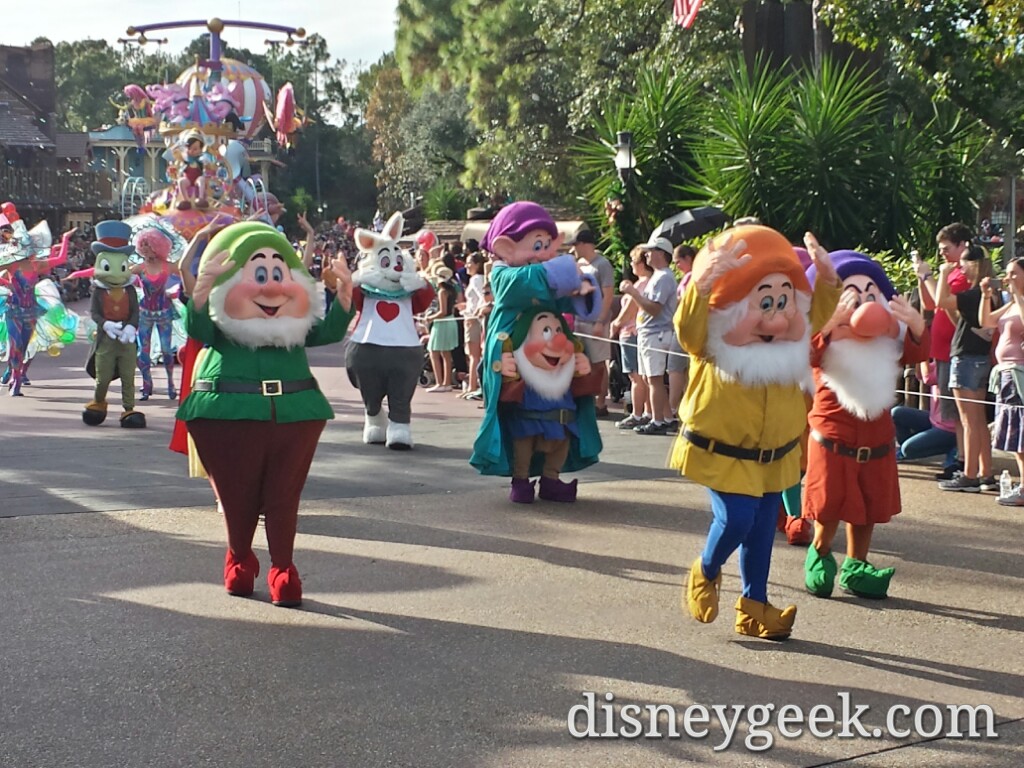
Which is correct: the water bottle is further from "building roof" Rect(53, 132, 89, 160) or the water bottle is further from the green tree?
"building roof" Rect(53, 132, 89, 160)

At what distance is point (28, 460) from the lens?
10680mm

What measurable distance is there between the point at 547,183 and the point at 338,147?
5776 centimetres

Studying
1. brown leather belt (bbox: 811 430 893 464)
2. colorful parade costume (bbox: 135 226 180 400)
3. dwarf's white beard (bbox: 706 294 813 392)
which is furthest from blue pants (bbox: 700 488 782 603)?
colorful parade costume (bbox: 135 226 180 400)

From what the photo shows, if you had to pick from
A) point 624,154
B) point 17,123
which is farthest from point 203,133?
point 17,123

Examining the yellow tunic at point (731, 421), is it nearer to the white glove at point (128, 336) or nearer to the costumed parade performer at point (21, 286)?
the white glove at point (128, 336)

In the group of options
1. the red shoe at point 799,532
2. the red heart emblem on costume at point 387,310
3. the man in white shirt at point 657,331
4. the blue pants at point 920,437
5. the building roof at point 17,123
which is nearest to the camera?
the red shoe at point 799,532

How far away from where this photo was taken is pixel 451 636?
5895mm

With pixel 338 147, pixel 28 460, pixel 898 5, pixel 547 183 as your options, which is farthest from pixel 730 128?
pixel 338 147

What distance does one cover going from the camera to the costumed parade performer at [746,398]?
18.8ft

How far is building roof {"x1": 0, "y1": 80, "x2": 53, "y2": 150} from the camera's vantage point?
53656 millimetres

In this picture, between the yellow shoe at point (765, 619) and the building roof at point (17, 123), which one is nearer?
the yellow shoe at point (765, 619)

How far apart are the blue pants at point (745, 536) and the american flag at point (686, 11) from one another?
1227cm

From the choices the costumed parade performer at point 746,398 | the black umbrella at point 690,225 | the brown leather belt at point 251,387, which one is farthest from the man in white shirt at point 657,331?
the costumed parade performer at point 746,398

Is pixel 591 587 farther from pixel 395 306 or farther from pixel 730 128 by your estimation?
pixel 730 128
